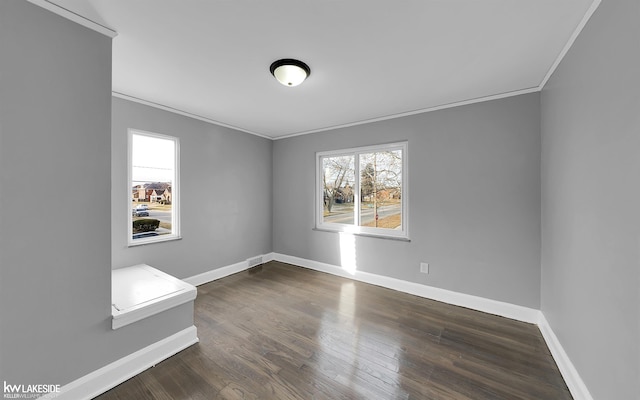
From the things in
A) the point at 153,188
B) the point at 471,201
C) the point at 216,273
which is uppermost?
the point at 153,188

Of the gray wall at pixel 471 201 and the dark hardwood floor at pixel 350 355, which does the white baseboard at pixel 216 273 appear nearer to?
the dark hardwood floor at pixel 350 355

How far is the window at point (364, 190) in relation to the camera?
347 cm

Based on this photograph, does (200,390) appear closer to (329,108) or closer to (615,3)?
(329,108)

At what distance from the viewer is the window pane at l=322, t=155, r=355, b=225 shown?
3.96m

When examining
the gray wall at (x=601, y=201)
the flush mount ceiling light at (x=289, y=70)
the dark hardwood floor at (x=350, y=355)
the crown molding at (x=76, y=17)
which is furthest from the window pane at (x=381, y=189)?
the crown molding at (x=76, y=17)

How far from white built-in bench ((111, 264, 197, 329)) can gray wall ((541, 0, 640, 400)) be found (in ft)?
9.09

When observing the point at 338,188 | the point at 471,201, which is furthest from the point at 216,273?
the point at 471,201

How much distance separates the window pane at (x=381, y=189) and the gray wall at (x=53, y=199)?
302 centimetres

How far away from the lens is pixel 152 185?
3078mm

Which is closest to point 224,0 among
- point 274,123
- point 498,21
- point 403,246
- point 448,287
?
point 498,21

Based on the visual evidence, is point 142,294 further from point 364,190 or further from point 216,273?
point 364,190

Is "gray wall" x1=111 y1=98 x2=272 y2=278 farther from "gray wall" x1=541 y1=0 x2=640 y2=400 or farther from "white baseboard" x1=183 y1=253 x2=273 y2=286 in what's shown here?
"gray wall" x1=541 y1=0 x2=640 y2=400

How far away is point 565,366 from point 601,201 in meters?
1.30

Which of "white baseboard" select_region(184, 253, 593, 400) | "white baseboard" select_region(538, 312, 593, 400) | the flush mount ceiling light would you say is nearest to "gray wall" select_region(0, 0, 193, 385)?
the flush mount ceiling light
